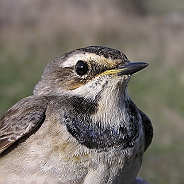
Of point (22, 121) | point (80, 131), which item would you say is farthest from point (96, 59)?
point (22, 121)

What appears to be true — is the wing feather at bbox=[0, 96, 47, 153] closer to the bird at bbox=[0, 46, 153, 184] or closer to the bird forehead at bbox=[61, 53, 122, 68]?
the bird at bbox=[0, 46, 153, 184]

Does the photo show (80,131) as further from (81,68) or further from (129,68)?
(129,68)

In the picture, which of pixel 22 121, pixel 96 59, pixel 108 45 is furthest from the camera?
pixel 108 45

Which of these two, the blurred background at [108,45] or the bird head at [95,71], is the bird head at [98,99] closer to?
the bird head at [95,71]

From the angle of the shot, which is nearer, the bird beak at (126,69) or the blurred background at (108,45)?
the bird beak at (126,69)

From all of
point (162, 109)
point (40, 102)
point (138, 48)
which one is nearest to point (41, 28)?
point (138, 48)

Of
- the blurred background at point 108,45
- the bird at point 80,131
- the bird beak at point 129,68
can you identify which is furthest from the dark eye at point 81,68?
the blurred background at point 108,45
